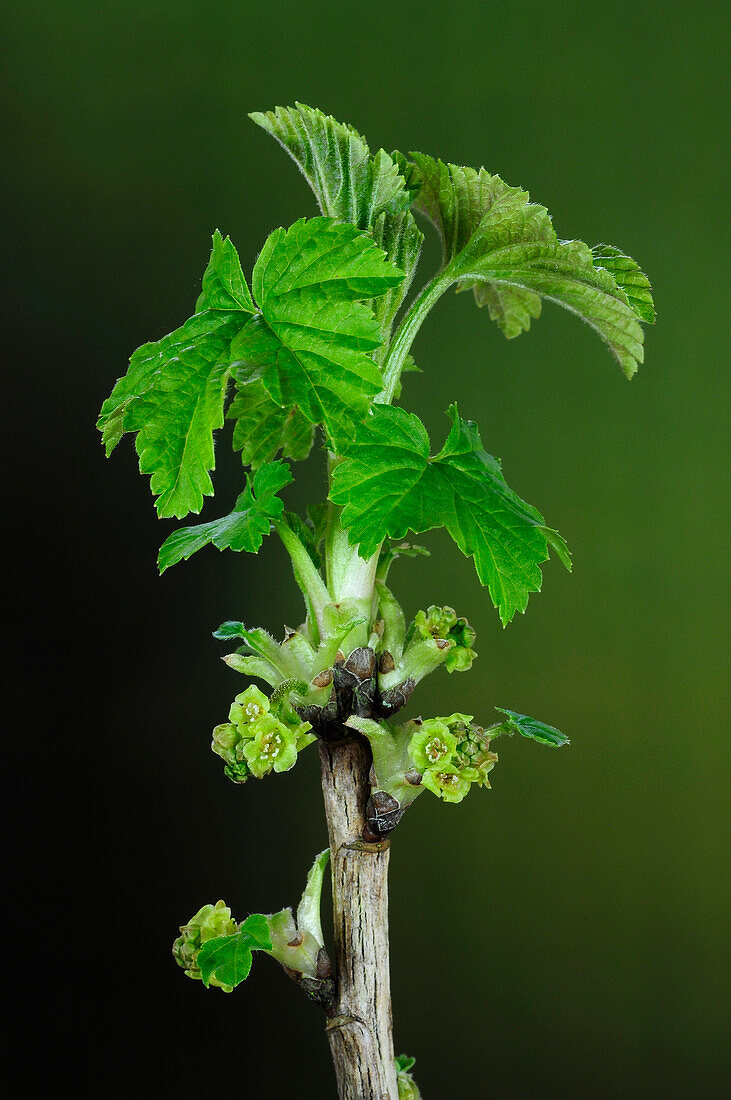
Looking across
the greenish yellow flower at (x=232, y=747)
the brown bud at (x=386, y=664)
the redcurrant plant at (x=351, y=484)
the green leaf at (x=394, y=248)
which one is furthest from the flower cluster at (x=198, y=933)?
the green leaf at (x=394, y=248)

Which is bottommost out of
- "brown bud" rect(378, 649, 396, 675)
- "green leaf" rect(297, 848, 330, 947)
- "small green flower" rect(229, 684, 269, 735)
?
"green leaf" rect(297, 848, 330, 947)

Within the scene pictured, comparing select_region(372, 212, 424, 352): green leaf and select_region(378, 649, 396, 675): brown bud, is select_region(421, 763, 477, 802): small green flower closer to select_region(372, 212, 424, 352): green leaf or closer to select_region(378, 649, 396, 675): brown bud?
select_region(378, 649, 396, 675): brown bud

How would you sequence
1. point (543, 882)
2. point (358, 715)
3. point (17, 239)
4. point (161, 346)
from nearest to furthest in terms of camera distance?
1. point (161, 346)
2. point (358, 715)
3. point (17, 239)
4. point (543, 882)

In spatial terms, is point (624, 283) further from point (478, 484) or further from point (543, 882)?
point (543, 882)

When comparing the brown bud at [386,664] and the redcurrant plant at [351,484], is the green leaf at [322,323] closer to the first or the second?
the redcurrant plant at [351,484]

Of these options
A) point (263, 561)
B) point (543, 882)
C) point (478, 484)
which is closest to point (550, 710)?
point (543, 882)

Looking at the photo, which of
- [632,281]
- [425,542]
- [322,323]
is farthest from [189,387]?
[425,542]

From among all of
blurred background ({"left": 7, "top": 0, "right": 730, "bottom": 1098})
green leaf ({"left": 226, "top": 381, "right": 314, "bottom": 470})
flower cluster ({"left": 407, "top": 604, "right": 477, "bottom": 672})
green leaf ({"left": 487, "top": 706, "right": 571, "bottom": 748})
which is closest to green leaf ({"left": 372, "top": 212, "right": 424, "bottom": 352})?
green leaf ({"left": 226, "top": 381, "right": 314, "bottom": 470})
